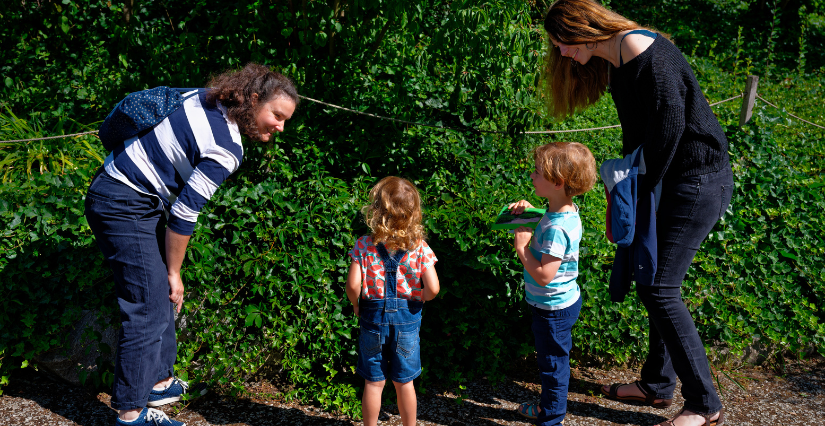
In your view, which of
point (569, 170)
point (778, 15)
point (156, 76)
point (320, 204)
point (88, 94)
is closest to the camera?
point (569, 170)

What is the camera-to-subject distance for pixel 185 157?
2332mm

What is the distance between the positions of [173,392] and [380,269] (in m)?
1.29

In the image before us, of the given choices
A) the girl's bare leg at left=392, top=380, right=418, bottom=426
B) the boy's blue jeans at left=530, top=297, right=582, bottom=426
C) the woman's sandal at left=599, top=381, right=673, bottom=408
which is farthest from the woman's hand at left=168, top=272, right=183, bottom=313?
the woman's sandal at left=599, top=381, right=673, bottom=408

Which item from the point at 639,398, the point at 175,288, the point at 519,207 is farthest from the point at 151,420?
the point at 639,398

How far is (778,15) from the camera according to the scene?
10242 mm

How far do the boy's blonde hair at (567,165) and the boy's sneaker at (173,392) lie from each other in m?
2.01

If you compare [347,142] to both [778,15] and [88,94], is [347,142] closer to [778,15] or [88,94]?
[88,94]

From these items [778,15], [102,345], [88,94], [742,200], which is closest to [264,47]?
[102,345]

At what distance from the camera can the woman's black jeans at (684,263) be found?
2.45 meters

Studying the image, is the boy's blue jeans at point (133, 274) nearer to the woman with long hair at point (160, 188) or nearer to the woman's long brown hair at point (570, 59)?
the woman with long hair at point (160, 188)

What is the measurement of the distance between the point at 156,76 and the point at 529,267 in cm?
265

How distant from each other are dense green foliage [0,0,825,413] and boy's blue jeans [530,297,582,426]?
50cm

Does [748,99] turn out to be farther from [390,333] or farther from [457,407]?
[390,333]

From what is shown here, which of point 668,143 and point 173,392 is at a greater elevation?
point 668,143
